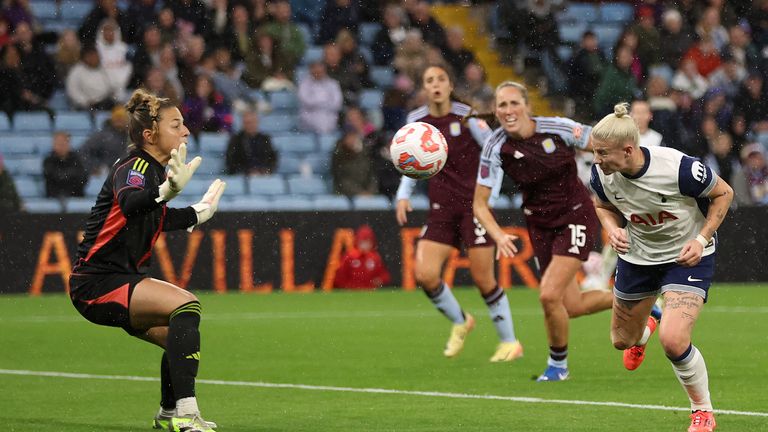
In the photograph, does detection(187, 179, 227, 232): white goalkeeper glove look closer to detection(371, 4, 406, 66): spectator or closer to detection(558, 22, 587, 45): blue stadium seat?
detection(371, 4, 406, 66): spectator

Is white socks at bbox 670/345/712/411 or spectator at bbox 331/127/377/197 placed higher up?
white socks at bbox 670/345/712/411

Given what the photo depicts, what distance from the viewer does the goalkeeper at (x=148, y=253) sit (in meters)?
7.18

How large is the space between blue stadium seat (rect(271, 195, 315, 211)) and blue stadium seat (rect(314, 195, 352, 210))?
0.11 m

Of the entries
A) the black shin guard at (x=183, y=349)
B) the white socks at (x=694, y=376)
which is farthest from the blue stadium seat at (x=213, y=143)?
the white socks at (x=694, y=376)

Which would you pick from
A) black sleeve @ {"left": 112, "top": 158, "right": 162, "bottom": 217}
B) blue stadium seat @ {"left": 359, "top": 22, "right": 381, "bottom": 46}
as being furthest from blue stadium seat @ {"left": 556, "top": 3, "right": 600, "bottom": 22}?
black sleeve @ {"left": 112, "top": 158, "right": 162, "bottom": 217}

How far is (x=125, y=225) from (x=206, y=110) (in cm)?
1293

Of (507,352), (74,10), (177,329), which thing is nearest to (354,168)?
(74,10)

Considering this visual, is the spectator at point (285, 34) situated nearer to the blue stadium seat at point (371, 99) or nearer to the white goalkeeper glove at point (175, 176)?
the blue stadium seat at point (371, 99)

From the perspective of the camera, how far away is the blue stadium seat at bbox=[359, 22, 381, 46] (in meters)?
22.5

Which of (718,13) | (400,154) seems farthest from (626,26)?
(400,154)

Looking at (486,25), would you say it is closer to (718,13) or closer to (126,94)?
(718,13)

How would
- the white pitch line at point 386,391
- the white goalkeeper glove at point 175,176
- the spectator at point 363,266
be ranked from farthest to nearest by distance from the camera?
the spectator at point 363,266, the white pitch line at point 386,391, the white goalkeeper glove at point 175,176

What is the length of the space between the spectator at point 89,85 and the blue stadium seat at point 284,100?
2496 millimetres

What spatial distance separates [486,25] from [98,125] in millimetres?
7681
